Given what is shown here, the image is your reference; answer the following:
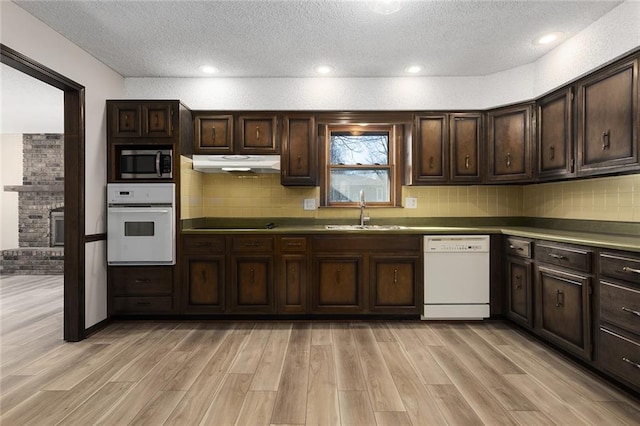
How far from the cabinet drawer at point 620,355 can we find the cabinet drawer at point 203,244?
3148 millimetres

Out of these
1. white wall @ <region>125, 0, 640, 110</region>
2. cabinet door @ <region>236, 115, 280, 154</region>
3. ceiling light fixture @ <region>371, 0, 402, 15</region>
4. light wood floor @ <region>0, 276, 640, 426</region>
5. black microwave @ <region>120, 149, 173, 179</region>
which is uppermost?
ceiling light fixture @ <region>371, 0, 402, 15</region>

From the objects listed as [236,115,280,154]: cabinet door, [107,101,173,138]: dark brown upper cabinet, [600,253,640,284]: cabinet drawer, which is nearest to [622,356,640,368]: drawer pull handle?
[600,253,640,284]: cabinet drawer

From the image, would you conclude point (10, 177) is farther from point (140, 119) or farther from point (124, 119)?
point (140, 119)

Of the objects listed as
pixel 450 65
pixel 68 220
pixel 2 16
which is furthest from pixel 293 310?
pixel 2 16

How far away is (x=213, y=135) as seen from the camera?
3787mm

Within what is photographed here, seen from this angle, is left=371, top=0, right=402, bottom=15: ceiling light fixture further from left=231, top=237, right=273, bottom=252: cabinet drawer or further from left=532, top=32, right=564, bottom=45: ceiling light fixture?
left=231, top=237, right=273, bottom=252: cabinet drawer

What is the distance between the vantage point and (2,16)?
2.37 m

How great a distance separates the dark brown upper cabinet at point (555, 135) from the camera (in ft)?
9.71

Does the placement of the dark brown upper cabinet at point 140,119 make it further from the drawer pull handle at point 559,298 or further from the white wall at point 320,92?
the drawer pull handle at point 559,298

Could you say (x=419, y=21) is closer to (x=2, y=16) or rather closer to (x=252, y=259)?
(x=252, y=259)

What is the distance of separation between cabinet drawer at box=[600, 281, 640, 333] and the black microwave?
3.69 metres

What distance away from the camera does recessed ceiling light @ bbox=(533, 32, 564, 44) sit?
2938 mm

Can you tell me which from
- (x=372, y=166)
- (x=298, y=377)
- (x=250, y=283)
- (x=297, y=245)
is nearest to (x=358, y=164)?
(x=372, y=166)

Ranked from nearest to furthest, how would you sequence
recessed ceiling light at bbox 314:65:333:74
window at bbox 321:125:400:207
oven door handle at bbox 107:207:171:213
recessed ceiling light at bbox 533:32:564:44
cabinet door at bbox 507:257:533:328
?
recessed ceiling light at bbox 533:32:564:44, cabinet door at bbox 507:257:533:328, oven door handle at bbox 107:207:171:213, recessed ceiling light at bbox 314:65:333:74, window at bbox 321:125:400:207
